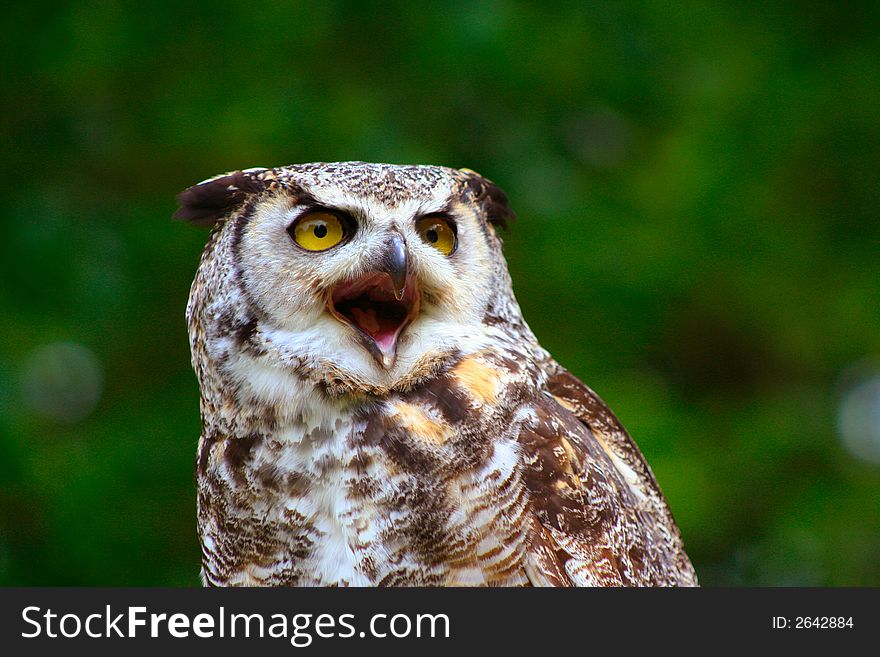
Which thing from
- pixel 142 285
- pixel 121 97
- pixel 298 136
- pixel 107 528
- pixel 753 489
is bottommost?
pixel 107 528

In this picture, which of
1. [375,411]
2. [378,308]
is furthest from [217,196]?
[375,411]

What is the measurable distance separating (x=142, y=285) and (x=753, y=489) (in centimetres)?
280

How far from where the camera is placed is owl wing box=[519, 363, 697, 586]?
1.80 meters

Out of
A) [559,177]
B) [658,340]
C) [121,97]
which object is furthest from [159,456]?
[658,340]

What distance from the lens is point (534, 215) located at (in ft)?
13.9

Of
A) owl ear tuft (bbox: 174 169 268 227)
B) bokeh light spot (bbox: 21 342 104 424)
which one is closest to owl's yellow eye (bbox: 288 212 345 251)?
owl ear tuft (bbox: 174 169 268 227)

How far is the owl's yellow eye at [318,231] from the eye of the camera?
1.85m

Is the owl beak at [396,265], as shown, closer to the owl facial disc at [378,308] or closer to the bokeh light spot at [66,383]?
the owl facial disc at [378,308]

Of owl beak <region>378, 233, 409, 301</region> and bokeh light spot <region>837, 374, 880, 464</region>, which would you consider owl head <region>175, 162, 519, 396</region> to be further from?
bokeh light spot <region>837, 374, 880, 464</region>

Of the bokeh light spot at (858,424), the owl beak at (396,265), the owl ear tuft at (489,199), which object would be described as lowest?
the owl beak at (396,265)

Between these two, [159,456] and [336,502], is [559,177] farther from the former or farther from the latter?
[336,502]

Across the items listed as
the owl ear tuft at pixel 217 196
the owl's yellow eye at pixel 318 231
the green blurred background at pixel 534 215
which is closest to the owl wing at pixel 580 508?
the owl's yellow eye at pixel 318 231

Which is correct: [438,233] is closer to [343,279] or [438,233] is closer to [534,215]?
[343,279]

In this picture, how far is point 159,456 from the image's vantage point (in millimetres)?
3977
